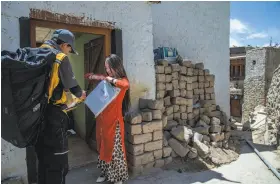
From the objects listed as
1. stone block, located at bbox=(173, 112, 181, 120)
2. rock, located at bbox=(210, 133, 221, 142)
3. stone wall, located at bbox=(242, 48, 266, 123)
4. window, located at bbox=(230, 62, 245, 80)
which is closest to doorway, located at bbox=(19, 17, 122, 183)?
stone block, located at bbox=(173, 112, 181, 120)

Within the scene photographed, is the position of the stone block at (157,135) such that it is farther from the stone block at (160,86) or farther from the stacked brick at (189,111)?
the stone block at (160,86)

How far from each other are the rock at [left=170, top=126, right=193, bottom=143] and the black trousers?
2802 millimetres

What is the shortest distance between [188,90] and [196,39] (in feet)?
6.79

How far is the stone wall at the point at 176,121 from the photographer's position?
407 cm

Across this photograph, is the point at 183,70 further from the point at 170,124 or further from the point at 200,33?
the point at 200,33

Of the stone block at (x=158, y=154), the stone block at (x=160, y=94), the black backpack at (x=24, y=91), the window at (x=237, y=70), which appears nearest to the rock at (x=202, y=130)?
the stone block at (x=160, y=94)

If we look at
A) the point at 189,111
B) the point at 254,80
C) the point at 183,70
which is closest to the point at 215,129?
the point at 189,111

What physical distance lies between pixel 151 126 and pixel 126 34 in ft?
5.42

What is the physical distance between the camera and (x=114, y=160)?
3.49 metres

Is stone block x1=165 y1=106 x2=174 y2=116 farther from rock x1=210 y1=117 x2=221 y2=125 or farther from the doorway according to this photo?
the doorway

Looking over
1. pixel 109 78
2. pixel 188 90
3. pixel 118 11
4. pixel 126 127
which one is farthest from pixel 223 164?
pixel 118 11

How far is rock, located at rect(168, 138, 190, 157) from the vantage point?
4.62 meters

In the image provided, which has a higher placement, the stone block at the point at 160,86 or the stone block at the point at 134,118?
the stone block at the point at 160,86

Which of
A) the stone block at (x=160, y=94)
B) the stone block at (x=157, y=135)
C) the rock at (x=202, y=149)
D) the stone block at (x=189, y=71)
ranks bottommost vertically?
the rock at (x=202, y=149)
